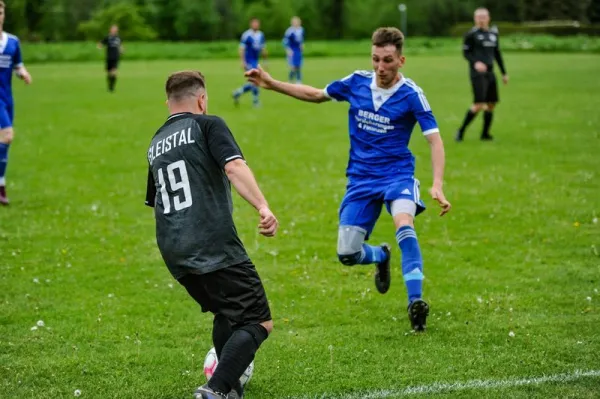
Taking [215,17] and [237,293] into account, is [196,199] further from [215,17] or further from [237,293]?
[215,17]

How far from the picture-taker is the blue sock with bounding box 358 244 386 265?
24.9 ft

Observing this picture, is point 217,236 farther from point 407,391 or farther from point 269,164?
point 269,164

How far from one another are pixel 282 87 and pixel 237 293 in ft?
8.34

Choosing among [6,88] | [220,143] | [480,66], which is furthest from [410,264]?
[480,66]

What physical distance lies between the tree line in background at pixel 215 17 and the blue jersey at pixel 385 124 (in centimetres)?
9085

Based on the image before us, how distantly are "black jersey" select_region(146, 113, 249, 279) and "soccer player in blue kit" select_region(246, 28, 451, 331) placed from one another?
77.1 inches

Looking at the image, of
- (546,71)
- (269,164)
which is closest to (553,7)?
(546,71)

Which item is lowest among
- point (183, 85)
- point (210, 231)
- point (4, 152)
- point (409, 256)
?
point (4, 152)

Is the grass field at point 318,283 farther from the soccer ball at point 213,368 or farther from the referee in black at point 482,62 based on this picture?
the referee in black at point 482,62

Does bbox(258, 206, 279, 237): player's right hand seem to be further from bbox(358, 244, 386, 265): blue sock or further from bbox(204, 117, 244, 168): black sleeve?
bbox(358, 244, 386, 265): blue sock

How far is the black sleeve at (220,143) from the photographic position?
502 centimetres

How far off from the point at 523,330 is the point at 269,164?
31.1 feet

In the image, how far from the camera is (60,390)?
5914 mm

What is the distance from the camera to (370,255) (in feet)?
25.2
